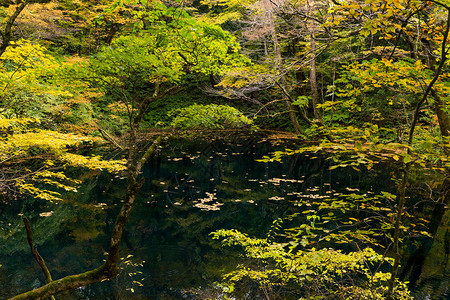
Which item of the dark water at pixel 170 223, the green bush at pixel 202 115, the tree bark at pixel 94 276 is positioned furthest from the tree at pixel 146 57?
the dark water at pixel 170 223

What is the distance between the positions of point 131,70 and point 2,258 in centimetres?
505

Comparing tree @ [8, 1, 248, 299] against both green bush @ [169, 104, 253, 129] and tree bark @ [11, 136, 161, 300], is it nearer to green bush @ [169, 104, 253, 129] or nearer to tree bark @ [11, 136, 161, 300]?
tree bark @ [11, 136, 161, 300]

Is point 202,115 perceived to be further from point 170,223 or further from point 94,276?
point 170,223

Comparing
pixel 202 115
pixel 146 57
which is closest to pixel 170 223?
pixel 202 115

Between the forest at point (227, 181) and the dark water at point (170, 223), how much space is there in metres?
0.05

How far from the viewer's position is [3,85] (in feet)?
15.1

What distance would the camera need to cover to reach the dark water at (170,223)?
5129 millimetres

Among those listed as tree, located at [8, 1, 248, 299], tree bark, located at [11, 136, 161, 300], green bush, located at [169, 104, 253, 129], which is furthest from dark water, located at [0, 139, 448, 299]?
green bush, located at [169, 104, 253, 129]

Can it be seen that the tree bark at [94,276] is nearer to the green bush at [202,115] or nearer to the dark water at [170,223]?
the green bush at [202,115]

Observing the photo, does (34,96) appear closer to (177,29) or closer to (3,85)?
(3,85)

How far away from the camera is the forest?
2.70 m

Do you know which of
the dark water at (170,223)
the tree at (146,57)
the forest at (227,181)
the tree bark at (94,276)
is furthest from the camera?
the dark water at (170,223)

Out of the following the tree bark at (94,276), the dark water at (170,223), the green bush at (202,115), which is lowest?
the dark water at (170,223)

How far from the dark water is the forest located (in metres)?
0.05
